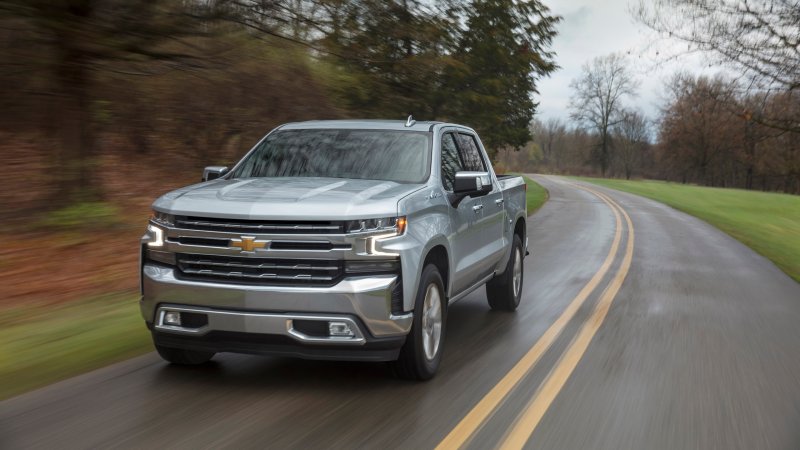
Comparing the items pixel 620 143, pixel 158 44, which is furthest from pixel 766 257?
pixel 620 143

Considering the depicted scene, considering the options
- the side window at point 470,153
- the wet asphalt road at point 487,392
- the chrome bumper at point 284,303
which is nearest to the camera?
the wet asphalt road at point 487,392

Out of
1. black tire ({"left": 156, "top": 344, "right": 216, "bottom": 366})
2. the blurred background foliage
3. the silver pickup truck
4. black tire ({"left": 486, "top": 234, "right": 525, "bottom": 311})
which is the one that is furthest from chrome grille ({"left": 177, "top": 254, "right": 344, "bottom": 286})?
the blurred background foliage

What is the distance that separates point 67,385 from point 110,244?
664cm

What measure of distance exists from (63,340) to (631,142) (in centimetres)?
10520

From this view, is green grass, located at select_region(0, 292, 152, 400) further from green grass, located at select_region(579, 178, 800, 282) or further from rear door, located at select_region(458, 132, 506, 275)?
green grass, located at select_region(579, 178, 800, 282)

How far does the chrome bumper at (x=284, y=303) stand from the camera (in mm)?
4918

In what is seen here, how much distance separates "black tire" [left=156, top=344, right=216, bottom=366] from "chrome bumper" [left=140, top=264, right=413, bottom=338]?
2.06 feet

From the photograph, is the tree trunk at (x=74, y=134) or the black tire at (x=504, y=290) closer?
the black tire at (x=504, y=290)

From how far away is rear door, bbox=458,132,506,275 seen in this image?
7.34 meters

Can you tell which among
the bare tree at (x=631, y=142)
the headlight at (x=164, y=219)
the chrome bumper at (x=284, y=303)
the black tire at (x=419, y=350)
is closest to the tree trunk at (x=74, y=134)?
the headlight at (x=164, y=219)

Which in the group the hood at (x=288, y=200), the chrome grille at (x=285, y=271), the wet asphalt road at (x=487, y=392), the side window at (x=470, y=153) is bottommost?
the wet asphalt road at (x=487, y=392)

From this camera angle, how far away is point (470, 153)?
787 centimetres

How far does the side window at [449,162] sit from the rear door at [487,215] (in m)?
0.25

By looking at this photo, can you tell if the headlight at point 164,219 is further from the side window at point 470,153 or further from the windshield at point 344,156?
the side window at point 470,153
